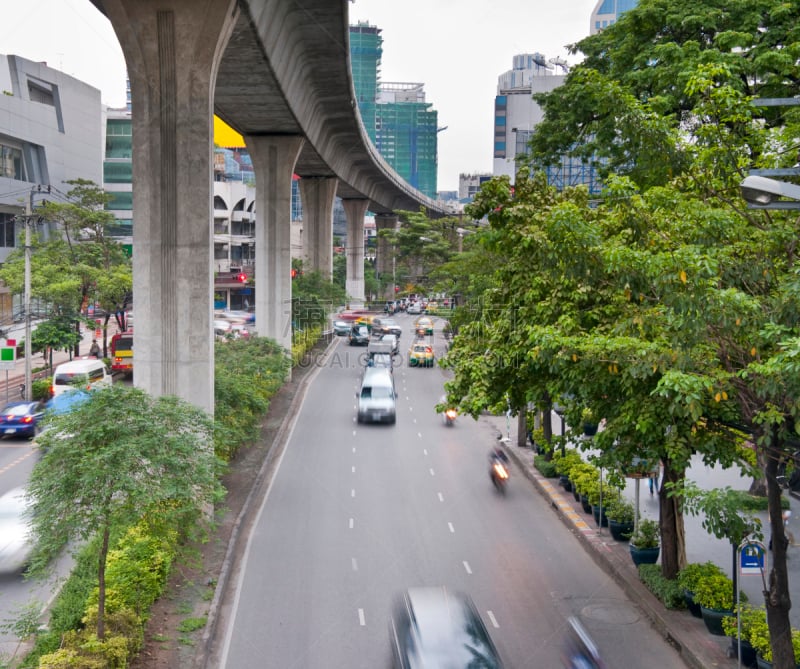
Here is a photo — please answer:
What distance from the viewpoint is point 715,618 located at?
1351cm

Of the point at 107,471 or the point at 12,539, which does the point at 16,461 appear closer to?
the point at 12,539

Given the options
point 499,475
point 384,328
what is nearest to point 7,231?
point 384,328

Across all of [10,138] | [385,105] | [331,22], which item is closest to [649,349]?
[331,22]

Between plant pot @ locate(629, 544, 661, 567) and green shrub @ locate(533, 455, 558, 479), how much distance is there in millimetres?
7352

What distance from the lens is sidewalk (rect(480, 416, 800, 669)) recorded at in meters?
13.3

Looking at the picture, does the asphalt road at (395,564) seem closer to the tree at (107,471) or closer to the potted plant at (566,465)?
the potted plant at (566,465)

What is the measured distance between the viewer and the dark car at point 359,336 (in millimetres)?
57406

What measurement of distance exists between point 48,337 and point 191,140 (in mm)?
23542

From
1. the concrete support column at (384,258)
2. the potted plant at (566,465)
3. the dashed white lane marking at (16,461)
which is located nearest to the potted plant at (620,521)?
the potted plant at (566,465)

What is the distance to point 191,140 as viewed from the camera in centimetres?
1883

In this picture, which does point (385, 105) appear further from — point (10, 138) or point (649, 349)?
point (649, 349)

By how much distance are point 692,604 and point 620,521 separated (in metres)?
4.44

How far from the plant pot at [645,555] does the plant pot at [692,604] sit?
2.19 m

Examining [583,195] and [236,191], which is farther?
[236,191]
